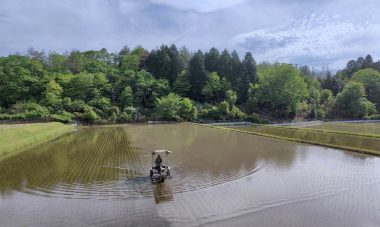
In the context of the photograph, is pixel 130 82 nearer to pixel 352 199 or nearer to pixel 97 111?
pixel 97 111

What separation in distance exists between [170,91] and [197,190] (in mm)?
52265

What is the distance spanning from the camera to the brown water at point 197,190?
823cm

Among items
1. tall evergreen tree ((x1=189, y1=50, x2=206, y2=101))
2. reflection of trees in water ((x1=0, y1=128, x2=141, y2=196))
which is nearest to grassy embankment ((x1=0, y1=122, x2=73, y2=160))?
reflection of trees in water ((x1=0, y1=128, x2=141, y2=196))

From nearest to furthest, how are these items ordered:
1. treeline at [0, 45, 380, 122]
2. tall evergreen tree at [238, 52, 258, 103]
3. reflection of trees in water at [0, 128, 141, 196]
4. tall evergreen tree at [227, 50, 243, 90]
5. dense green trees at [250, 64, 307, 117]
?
reflection of trees in water at [0, 128, 141, 196]
treeline at [0, 45, 380, 122]
dense green trees at [250, 64, 307, 117]
tall evergreen tree at [238, 52, 258, 103]
tall evergreen tree at [227, 50, 243, 90]

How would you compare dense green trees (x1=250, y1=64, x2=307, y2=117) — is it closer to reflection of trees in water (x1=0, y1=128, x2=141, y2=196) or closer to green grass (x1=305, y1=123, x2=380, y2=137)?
green grass (x1=305, y1=123, x2=380, y2=137)

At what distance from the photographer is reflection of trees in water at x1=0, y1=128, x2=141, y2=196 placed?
41.4ft

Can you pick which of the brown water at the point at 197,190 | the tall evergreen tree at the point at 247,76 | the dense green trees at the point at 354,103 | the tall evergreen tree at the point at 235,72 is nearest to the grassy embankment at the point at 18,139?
the brown water at the point at 197,190

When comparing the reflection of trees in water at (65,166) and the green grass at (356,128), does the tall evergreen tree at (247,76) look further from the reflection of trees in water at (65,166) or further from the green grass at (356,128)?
the reflection of trees in water at (65,166)

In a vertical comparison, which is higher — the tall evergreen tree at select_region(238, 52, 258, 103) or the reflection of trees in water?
the tall evergreen tree at select_region(238, 52, 258, 103)

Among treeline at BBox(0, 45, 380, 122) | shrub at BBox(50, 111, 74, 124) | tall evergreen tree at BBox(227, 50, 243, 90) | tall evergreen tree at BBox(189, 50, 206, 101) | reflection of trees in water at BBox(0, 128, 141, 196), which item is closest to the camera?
reflection of trees in water at BBox(0, 128, 141, 196)

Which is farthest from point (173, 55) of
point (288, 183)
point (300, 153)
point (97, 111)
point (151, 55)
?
point (288, 183)

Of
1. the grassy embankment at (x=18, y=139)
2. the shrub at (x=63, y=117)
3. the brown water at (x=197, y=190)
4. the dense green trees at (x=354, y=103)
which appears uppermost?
the dense green trees at (x=354, y=103)

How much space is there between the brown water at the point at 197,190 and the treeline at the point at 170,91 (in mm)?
34373

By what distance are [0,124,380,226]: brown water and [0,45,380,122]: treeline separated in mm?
34373
